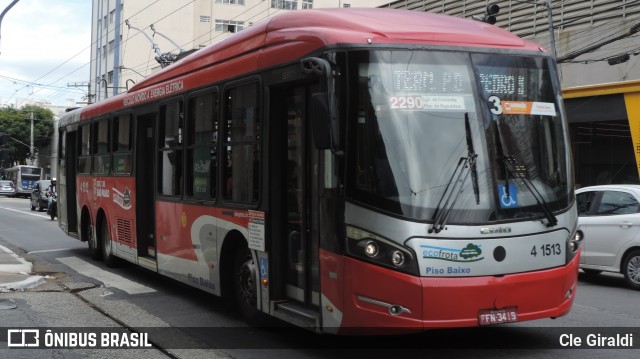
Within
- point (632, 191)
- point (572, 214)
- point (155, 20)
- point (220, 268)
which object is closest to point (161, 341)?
point (220, 268)

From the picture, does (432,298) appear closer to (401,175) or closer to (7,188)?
(401,175)

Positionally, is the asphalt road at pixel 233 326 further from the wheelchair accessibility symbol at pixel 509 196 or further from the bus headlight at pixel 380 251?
the wheelchair accessibility symbol at pixel 509 196

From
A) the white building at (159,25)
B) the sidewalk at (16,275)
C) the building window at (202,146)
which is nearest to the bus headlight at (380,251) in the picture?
the building window at (202,146)

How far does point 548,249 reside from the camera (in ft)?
19.8

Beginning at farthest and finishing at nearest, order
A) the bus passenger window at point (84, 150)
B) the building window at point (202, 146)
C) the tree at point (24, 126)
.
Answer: the tree at point (24, 126)
the bus passenger window at point (84, 150)
the building window at point (202, 146)

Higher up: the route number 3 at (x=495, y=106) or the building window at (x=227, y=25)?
the building window at (x=227, y=25)

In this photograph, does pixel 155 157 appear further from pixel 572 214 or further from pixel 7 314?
pixel 572 214

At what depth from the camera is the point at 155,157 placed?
34.0 ft

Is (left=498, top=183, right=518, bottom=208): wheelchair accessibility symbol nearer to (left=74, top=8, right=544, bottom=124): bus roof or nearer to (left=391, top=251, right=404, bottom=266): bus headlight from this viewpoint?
(left=391, top=251, right=404, bottom=266): bus headlight

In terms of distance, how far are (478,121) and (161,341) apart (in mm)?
4022

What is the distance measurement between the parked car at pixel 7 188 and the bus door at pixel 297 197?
67539 mm

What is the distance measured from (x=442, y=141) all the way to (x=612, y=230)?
7.00 meters

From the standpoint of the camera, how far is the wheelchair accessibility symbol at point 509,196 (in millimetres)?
5855

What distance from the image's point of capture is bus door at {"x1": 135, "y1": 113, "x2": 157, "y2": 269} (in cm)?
1111
